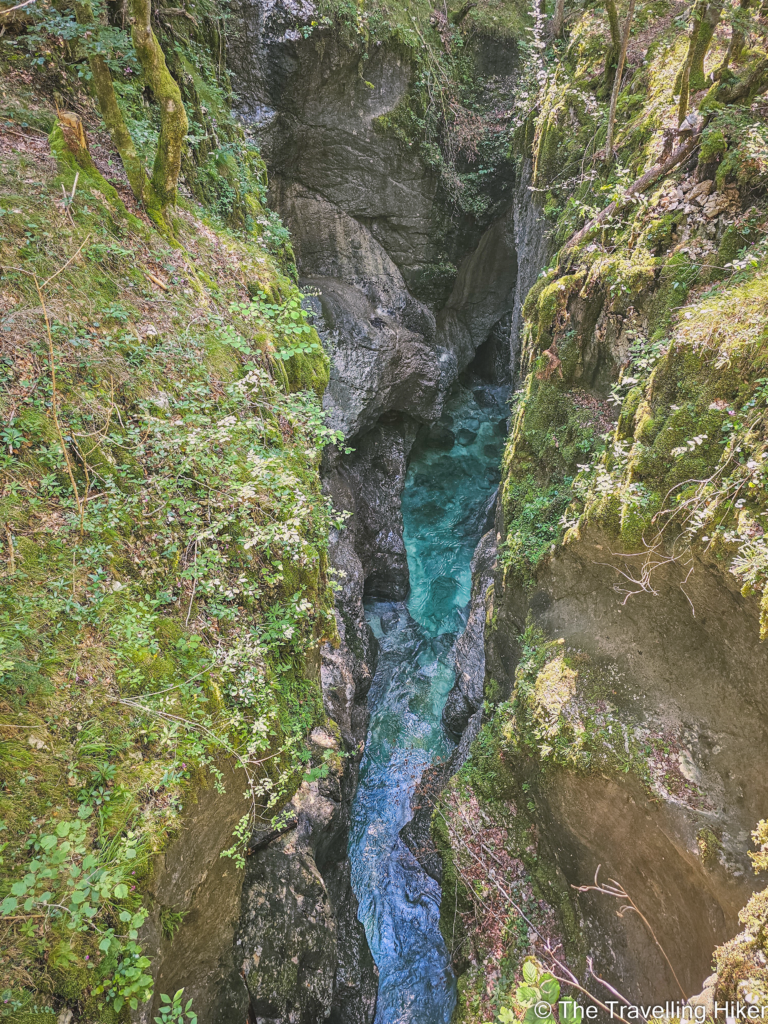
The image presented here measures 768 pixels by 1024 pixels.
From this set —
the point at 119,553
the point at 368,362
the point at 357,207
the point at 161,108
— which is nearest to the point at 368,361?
the point at 368,362

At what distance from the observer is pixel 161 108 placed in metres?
4.92

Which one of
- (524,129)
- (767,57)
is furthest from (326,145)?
(767,57)

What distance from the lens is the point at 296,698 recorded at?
4871mm

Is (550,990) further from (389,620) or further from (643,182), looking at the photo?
(389,620)

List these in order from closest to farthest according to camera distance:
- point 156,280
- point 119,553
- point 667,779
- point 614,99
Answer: point 119,553 < point 667,779 < point 156,280 < point 614,99

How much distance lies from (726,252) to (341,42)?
11242mm

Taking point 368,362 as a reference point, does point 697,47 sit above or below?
above

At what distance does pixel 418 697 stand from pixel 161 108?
11.6 m

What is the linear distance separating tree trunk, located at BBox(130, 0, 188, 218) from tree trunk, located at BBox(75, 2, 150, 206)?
0.24m

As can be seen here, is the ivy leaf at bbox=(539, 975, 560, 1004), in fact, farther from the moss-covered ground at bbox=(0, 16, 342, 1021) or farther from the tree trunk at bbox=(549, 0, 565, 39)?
the tree trunk at bbox=(549, 0, 565, 39)

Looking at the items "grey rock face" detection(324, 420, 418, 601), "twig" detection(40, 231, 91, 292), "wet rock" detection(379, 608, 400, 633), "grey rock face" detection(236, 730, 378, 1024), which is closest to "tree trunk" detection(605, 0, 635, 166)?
"twig" detection(40, 231, 91, 292)

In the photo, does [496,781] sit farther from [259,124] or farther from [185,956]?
[259,124]

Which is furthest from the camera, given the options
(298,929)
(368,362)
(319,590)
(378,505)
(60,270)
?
(378,505)

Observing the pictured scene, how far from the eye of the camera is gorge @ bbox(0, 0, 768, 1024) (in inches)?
114
